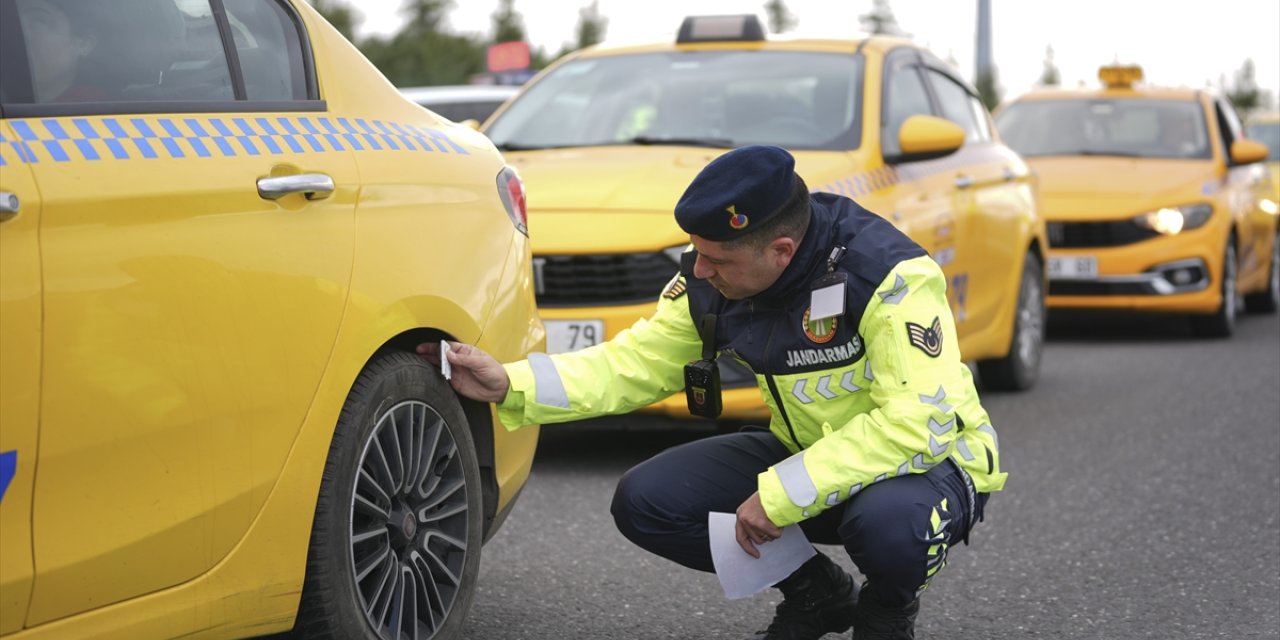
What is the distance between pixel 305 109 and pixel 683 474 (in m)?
1.14

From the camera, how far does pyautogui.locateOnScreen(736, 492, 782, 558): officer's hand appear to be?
11.6 feet

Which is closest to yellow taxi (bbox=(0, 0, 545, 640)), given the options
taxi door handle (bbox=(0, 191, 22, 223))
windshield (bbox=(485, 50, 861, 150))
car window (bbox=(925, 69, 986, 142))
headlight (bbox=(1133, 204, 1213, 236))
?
taxi door handle (bbox=(0, 191, 22, 223))

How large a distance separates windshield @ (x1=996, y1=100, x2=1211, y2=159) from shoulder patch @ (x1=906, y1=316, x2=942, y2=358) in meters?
8.41

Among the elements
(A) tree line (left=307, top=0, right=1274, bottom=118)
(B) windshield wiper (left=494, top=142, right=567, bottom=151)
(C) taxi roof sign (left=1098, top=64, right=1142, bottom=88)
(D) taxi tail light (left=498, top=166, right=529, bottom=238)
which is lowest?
(A) tree line (left=307, top=0, right=1274, bottom=118)

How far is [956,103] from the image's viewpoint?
852cm

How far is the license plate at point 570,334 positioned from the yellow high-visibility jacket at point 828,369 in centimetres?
213

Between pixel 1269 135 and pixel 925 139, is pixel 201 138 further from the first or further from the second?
pixel 1269 135

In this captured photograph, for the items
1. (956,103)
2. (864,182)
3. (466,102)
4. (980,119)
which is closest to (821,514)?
(864,182)

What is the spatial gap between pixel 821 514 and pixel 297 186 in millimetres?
1314

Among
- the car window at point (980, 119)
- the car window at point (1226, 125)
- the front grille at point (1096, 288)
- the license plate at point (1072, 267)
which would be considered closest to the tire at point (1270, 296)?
the car window at point (1226, 125)

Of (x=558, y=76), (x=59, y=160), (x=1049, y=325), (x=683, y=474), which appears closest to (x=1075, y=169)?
(x=1049, y=325)

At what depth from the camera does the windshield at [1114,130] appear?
1159cm

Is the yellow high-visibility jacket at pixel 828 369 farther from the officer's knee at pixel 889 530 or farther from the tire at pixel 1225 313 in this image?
the tire at pixel 1225 313

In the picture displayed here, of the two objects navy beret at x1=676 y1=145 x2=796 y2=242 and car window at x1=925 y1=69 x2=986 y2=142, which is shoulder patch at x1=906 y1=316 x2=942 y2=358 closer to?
navy beret at x1=676 y1=145 x2=796 y2=242
